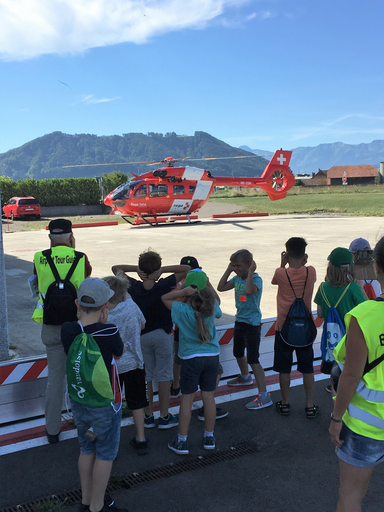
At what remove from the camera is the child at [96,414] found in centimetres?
306

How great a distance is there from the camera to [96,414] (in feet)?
10.1

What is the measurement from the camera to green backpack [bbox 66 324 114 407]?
2990 mm

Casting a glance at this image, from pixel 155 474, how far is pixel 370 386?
6.81ft

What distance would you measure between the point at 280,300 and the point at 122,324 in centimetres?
175

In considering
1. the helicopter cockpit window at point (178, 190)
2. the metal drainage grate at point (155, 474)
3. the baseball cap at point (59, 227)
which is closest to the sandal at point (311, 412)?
the metal drainage grate at point (155, 474)

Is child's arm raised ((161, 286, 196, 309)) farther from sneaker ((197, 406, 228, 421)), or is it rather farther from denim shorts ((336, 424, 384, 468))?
denim shorts ((336, 424, 384, 468))

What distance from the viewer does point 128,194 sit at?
25984 mm

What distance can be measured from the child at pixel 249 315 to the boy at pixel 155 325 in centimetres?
79

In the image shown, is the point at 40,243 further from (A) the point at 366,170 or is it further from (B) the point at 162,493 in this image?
(A) the point at 366,170

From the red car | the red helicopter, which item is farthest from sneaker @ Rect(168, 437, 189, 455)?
the red car

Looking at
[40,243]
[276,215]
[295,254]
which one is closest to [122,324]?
[295,254]

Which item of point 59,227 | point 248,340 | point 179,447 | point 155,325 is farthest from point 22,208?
point 179,447

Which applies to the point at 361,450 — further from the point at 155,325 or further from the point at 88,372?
the point at 155,325

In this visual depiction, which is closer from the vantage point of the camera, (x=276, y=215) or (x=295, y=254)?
(x=295, y=254)
